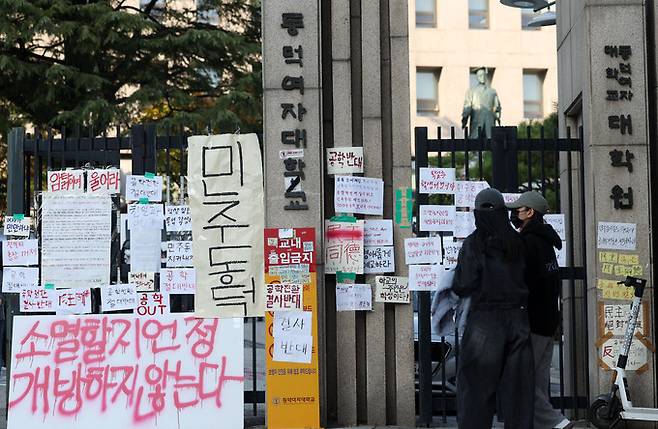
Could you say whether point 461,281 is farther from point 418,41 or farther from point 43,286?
point 418,41

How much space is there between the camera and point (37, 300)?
9.69 metres

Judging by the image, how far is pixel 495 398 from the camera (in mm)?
7469

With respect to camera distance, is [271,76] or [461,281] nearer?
[461,281]

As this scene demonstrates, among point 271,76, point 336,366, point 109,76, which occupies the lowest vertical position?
point 336,366

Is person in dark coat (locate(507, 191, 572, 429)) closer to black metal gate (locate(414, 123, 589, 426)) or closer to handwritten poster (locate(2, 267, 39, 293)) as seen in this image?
black metal gate (locate(414, 123, 589, 426))

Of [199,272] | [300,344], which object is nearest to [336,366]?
[300,344]

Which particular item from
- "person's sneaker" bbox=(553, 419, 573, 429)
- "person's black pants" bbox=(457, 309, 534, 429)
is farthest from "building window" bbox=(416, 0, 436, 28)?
"person's black pants" bbox=(457, 309, 534, 429)

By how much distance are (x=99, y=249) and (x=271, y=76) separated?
211 centimetres

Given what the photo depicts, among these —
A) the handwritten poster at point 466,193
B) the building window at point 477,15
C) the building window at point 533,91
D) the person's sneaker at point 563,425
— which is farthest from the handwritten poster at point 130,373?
the building window at point 477,15

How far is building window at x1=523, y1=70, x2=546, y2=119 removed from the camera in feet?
161

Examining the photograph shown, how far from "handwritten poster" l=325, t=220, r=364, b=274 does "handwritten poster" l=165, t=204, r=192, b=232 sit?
47.2 inches

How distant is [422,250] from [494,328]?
2292 mm

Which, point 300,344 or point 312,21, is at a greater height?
point 312,21

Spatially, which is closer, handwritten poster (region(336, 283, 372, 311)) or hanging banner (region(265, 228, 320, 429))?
hanging banner (region(265, 228, 320, 429))
